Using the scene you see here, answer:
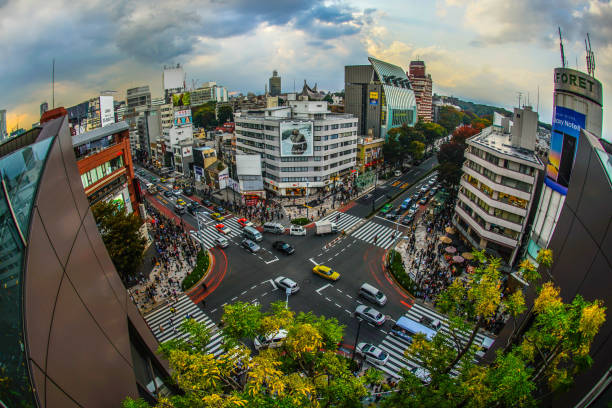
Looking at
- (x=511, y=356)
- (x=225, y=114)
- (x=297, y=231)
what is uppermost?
(x=225, y=114)

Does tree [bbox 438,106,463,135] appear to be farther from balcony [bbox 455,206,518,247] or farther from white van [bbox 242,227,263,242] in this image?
white van [bbox 242,227,263,242]

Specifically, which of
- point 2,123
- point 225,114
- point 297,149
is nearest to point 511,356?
point 297,149

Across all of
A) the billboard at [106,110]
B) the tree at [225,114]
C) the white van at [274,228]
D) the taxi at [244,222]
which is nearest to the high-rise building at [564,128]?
the white van at [274,228]

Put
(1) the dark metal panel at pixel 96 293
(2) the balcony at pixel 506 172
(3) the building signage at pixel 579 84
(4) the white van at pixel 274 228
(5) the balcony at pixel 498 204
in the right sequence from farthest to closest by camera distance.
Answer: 1. (4) the white van at pixel 274 228
2. (5) the balcony at pixel 498 204
3. (2) the balcony at pixel 506 172
4. (3) the building signage at pixel 579 84
5. (1) the dark metal panel at pixel 96 293

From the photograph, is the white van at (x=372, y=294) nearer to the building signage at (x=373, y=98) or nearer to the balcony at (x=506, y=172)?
the balcony at (x=506, y=172)

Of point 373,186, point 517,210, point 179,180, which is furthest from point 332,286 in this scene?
point 179,180

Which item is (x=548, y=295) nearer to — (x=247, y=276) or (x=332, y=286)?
(x=332, y=286)

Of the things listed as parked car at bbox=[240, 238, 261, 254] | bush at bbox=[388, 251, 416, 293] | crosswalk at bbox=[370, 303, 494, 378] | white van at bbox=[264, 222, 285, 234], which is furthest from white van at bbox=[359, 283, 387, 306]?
white van at bbox=[264, 222, 285, 234]

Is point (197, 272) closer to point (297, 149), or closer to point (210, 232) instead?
point (210, 232)
